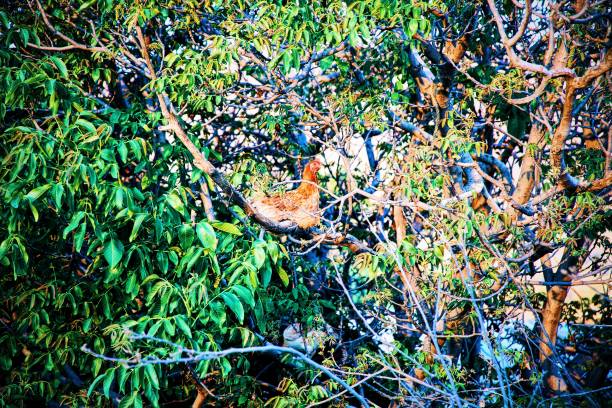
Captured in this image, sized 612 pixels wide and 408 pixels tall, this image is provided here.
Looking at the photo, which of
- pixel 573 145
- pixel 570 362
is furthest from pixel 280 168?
pixel 570 362

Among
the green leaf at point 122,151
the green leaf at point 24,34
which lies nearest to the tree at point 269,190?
the green leaf at point 122,151

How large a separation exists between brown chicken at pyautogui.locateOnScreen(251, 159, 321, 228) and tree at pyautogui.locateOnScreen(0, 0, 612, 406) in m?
0.13

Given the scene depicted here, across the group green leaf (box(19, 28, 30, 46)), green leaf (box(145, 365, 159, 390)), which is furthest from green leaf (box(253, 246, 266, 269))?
green leaf (box(19, 28, 30, 46))

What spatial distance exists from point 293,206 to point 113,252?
5.09 ft

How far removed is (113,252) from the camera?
3078 mm

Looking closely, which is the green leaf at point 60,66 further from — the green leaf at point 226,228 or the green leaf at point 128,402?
the green leaf at point 128,402

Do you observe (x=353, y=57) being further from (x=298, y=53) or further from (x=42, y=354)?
(x=42, y=354)

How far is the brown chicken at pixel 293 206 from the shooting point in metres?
4.12

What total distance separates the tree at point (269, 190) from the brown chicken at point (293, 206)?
0.13 m

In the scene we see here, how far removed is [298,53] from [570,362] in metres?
4.25

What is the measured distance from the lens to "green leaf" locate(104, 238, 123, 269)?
3.05m

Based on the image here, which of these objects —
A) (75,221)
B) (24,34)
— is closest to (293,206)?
(75,221)

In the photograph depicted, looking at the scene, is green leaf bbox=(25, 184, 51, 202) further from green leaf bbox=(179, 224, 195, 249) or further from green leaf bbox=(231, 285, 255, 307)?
green leaf bbox=(231, 285, 255, 307)

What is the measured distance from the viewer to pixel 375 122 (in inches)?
166
